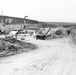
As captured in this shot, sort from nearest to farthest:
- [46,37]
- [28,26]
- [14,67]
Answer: [14,67] < [46,37] < [28,26]

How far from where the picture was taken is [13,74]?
19.6 feet

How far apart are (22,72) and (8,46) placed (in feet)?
17.1

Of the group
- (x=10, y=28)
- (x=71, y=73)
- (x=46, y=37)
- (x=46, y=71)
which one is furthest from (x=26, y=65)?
(x=10, y=28)

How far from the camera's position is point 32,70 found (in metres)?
6.52

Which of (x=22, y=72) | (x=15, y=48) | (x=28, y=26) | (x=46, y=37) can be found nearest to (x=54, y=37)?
(x=46, y=37)

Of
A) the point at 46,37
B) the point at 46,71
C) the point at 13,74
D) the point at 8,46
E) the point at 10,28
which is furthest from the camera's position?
the point at 10,28

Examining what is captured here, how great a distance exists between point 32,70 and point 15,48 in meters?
4.90

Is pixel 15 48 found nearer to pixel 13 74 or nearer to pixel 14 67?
pixel 14 67

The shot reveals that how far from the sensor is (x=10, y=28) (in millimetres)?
29719

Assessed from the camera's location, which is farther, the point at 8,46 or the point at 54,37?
the point at 54,37

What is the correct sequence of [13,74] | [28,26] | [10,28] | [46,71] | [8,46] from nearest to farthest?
[13,74], [46,71], [8,46], [10,28], [28,26]

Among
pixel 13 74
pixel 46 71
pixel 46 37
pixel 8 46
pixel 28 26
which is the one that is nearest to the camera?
pixel 13 74

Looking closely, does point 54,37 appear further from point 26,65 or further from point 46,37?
point 26,65

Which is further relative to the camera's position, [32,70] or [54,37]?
[54,37]
